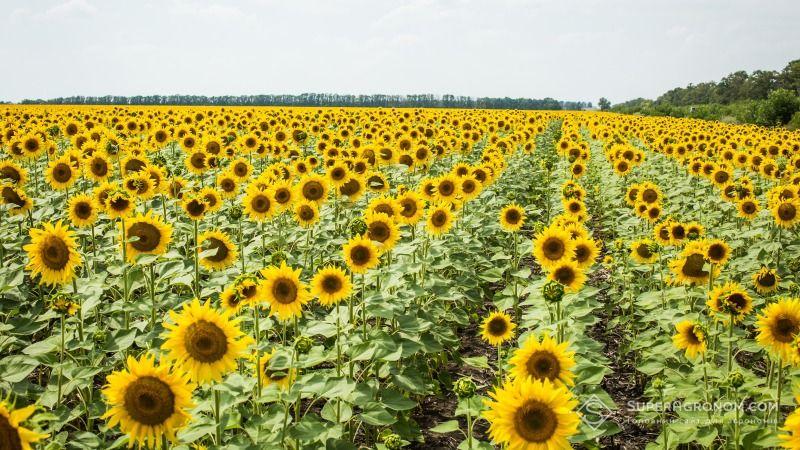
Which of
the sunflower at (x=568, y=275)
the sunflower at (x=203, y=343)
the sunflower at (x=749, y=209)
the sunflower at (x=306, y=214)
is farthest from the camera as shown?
the sunflower at (x=749, y=209)

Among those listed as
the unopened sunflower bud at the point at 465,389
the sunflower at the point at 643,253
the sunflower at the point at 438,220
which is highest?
the sunflower at the point at 438,220

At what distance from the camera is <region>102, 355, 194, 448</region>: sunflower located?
9.50ft

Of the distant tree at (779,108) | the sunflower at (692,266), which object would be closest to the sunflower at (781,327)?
the sunflower at (692,266)

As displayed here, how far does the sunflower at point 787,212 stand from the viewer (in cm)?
740

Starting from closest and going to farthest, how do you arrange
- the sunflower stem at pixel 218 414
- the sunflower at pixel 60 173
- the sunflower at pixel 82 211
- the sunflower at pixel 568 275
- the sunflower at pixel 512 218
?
the sunflower stem at pixel 218 414, the sunflower at pixel 568 275, the sunflower at pixel 82 211, the sunflower at pixel 512 218, the sunflower at pixel 60 173

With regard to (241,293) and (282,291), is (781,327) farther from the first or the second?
(241,293)

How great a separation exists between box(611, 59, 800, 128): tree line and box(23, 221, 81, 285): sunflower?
4835 cm

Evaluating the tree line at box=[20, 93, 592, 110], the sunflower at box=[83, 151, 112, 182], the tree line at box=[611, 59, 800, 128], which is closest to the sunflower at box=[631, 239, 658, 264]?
the sunflower at box=[83, 151, 112, 182]

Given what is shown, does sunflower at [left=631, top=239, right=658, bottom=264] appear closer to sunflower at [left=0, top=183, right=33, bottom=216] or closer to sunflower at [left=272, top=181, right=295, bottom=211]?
sunflower at [left=272, top=181, right=295, bottom=211]

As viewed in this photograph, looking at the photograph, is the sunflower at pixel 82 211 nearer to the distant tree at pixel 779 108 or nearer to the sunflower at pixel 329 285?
the sunflower at pixel 329 285

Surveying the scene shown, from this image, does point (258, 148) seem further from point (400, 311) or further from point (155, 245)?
point (400, 311)

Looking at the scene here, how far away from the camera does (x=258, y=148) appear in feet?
38.8

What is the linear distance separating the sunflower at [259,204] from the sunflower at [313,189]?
605mm

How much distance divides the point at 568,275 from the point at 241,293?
3.04 metres
